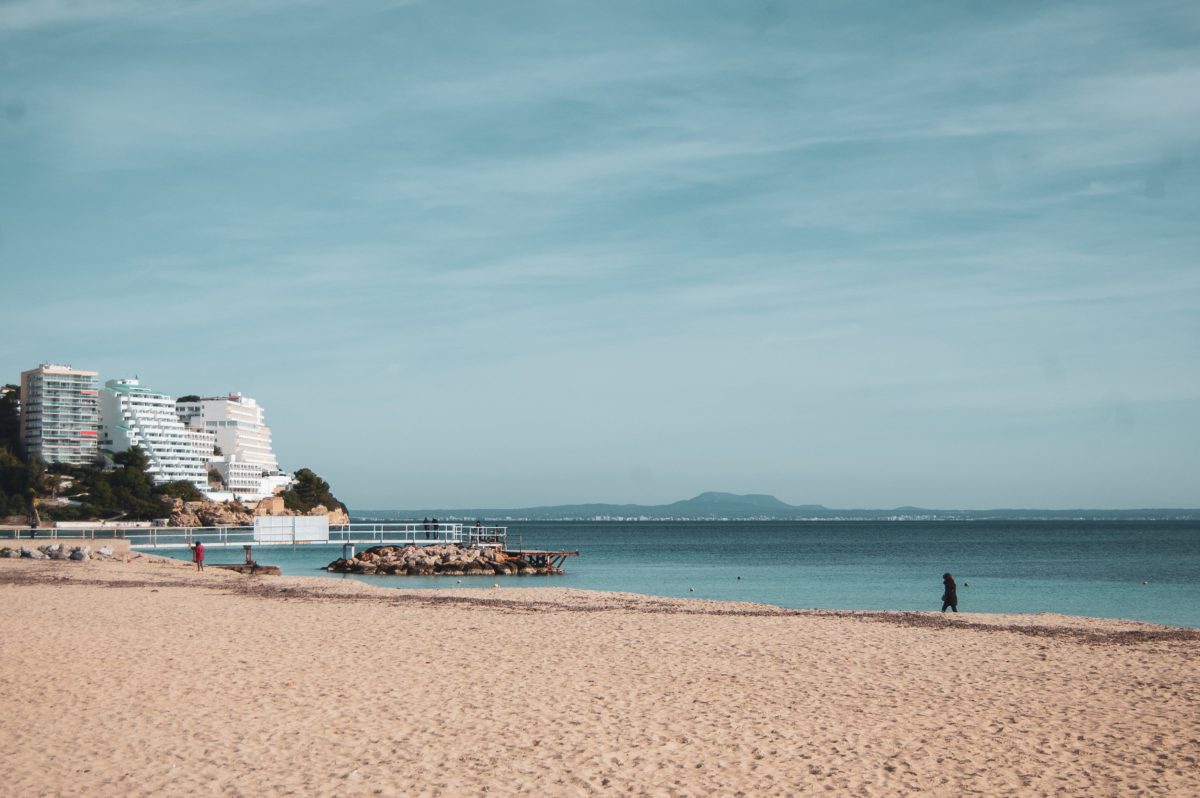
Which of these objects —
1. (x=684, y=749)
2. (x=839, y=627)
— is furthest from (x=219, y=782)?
(x=839, y=627)

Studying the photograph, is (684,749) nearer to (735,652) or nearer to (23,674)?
(735,652)

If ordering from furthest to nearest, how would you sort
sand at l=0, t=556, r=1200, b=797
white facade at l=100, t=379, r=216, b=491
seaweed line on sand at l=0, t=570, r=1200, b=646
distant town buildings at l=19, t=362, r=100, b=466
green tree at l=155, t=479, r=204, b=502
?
white facade at l=100, t=379, r=216, b=491
distant town buildings at l=19, t=362, r=100, b=466
green tree at l=155, t=479, r=204, b=502
seaweed line on sand at l=0, t=570, r=1200, b=646
sand at l=0, t=556, r=1200, b=797

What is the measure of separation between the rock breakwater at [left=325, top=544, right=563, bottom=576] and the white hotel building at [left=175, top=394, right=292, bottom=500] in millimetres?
130187

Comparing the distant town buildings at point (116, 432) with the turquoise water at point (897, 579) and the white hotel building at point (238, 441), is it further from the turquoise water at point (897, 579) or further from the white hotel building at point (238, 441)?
the turquoise water at point (897, 579)

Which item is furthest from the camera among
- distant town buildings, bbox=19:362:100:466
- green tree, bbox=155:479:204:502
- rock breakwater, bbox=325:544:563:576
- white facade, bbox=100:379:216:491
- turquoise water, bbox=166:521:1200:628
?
white facade, bbox=100:379:216:491

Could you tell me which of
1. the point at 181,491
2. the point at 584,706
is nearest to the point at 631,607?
the point at 584,706

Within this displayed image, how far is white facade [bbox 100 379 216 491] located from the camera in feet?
523

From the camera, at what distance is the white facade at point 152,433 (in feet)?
523

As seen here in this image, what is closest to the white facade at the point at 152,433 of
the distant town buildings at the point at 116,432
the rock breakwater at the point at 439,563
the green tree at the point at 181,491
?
the distant town buildings at the point at 116,432

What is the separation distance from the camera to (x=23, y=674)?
13.8 m

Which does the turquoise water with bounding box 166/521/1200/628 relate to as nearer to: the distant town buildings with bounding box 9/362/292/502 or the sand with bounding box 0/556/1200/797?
the sand with bounding box 0/556/1200/797

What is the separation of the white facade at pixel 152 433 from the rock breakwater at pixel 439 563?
11784 centimetres

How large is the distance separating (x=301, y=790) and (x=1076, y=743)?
299 inches

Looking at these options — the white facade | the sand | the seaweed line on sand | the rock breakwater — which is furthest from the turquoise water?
the white facade
